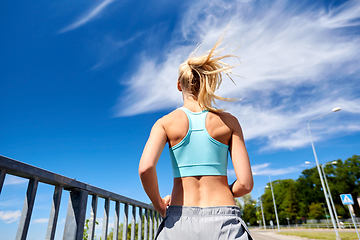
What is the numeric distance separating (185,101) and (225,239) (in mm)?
934

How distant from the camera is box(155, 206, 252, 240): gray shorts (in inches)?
47.4

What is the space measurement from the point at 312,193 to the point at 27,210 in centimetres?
5963

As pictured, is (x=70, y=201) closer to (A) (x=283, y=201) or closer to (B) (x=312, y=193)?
(B) (x=312, y=193)

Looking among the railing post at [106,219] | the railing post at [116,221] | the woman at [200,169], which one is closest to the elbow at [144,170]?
the woman at [200,169]

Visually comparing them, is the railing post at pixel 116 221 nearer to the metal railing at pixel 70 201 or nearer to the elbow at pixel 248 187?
the metal railing at pixel 70 201

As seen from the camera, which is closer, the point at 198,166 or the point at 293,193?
the point at 198,166

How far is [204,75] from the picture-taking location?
1618 millimetres

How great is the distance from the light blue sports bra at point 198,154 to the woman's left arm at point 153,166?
4.6 inches

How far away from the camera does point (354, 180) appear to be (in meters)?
40.3

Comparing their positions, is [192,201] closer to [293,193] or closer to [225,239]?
[225,239]

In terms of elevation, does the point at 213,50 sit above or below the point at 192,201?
above

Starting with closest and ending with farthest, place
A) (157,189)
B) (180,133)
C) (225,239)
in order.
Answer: (225,239), (157,189), (180,133)

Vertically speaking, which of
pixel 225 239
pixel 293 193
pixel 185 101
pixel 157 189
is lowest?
pixel 225 239

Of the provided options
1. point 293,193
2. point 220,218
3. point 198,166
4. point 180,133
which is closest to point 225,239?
point 220,218
